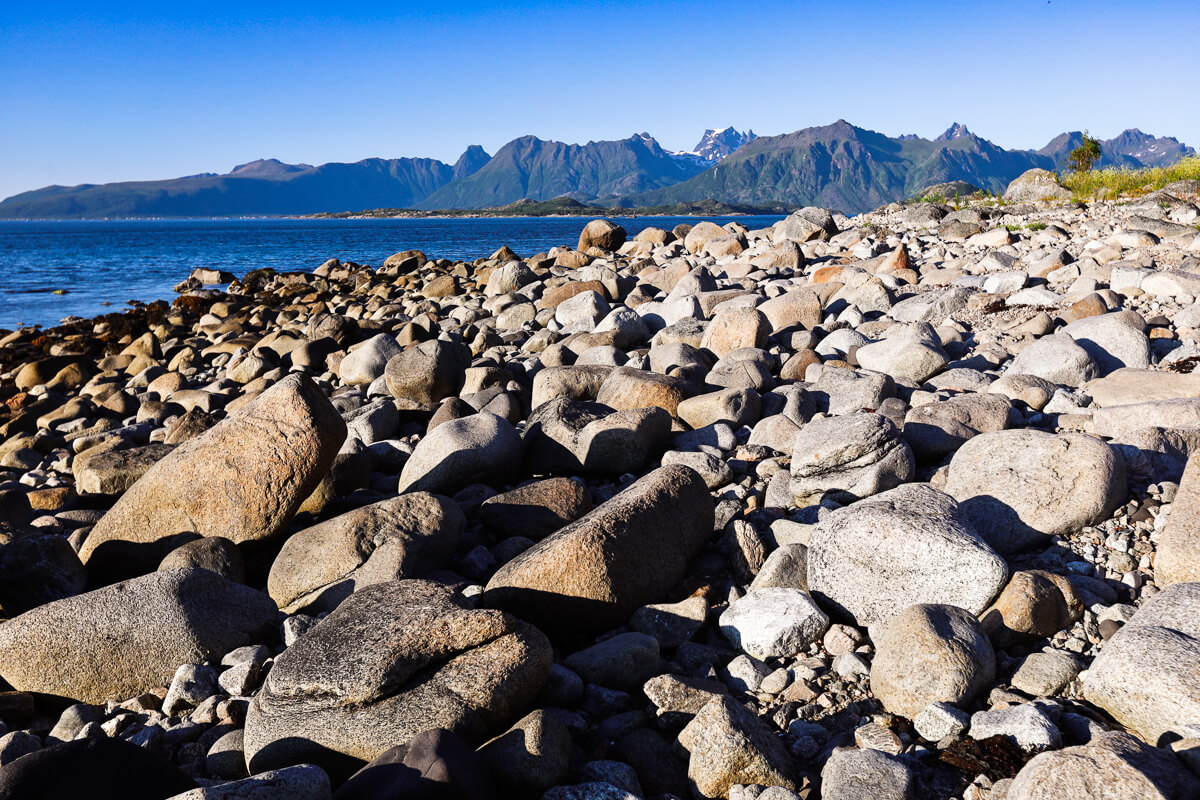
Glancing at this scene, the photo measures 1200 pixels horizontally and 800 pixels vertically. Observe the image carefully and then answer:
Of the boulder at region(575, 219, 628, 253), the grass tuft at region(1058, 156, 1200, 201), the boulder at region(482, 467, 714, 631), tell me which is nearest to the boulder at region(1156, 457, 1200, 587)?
the boulder at region(482, 467, 714, 631)

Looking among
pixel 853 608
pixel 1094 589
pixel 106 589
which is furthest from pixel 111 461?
pixel 1094 589

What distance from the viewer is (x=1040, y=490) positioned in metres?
4.83

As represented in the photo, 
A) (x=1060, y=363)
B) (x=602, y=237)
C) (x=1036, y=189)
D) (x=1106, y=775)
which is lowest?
(x=1106, y=775)

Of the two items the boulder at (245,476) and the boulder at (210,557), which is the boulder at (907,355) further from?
the boulder at (210,557)

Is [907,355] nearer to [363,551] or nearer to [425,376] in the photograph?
[425,376]

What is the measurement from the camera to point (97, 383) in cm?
1448

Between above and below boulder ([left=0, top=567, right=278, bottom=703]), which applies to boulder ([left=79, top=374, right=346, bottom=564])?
above

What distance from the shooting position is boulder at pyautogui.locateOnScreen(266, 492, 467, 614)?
16.6 ft

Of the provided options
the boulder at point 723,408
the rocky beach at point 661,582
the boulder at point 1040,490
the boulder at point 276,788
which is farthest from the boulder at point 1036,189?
the boulder at point 276,788

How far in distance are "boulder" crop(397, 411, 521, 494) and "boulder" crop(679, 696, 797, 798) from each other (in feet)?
12.8

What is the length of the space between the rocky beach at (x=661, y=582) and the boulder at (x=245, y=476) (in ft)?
0.08

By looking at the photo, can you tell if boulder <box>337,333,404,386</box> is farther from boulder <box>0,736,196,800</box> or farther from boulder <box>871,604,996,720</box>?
boulder <box>871,604,996,720</box>

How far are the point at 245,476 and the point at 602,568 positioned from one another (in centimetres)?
297

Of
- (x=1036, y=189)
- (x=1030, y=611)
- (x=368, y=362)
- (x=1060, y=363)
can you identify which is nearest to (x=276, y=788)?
(x=1030, y=611)
